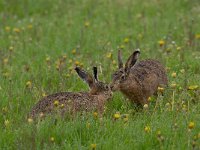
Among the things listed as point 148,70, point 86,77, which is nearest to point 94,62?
point 148,70

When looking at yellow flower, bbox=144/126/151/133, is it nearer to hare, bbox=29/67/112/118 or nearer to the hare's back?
hare, bbox=29/67/112/118

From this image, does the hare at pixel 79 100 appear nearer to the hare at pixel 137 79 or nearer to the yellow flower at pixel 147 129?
the hare at pixel 137 79

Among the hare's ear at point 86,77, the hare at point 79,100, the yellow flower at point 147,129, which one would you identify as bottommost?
the yellow flower at point 147,129

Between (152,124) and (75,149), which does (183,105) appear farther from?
(75,149)

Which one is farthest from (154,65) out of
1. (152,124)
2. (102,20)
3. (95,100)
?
(102,20)

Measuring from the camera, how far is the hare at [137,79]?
386 inches

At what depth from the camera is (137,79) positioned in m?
9.99

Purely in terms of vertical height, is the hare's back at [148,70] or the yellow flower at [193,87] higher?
the hare's back at [148,70]

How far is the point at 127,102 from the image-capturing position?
983cm

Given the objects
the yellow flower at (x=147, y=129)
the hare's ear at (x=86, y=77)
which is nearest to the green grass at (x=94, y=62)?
the yellow flower at (x=147, y=129)

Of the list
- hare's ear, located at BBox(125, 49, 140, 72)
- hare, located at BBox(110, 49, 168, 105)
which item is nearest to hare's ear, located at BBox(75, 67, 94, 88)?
hare, located at BBox(110, 49, 168, 105)

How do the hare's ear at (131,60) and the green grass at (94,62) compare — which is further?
the hare's ear at (131,60)

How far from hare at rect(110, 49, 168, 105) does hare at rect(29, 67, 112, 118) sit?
1.10 ft

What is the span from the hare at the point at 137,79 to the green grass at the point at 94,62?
17cm
